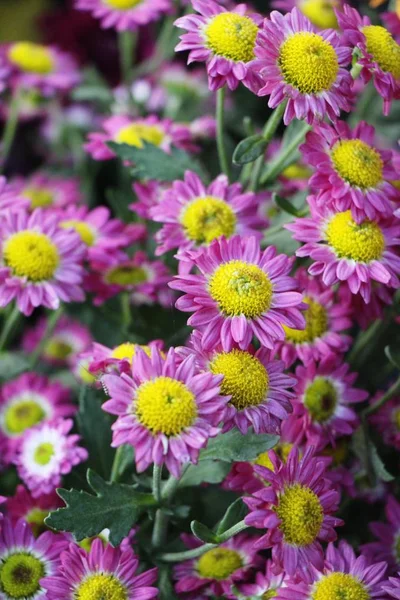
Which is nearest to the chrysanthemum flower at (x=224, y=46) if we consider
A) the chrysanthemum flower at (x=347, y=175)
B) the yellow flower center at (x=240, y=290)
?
the chrysanthemum flower at (x=347, y=175)

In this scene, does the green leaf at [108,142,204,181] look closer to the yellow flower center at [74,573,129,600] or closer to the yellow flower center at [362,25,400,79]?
the yellow flower center at [362,25,400,79]

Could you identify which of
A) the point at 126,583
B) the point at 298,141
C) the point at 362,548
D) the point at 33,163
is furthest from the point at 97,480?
the point at 33,163

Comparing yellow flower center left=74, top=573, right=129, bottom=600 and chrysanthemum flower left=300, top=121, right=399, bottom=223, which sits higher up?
chrysanthemum flower left=300, top=121, right=399, bottom=223

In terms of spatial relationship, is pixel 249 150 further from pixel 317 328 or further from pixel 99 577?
pixel 99 577

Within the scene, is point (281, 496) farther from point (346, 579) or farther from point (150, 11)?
point (150, 11)

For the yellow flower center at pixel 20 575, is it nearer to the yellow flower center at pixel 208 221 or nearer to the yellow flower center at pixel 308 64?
the yellow flower center at pixel 208 221

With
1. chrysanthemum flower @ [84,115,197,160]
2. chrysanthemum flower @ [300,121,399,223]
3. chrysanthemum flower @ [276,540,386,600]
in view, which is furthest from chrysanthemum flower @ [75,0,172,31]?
chrysanthemum flower @ [276,540,386,600]

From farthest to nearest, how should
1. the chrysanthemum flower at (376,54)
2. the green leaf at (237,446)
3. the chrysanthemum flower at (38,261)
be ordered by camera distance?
the chrysanthemum flower at (38,261)
the chrysanthemum flower at (376,54)
the green leaf at (237,446)
